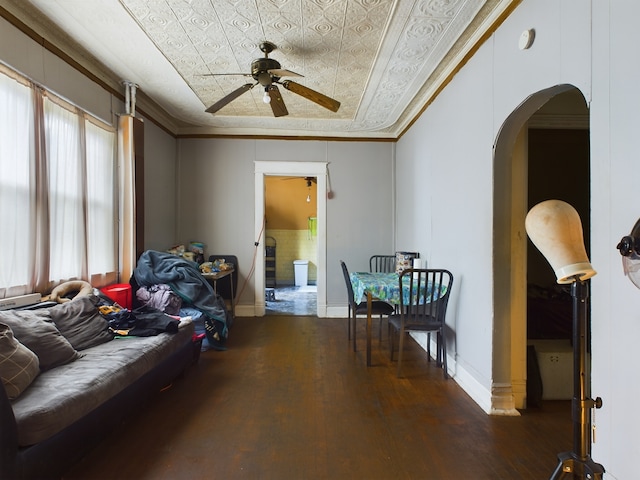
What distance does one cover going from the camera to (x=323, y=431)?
209cm

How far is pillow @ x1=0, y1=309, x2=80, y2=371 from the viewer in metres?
1.91

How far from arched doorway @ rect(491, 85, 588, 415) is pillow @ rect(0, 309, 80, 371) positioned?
283cm

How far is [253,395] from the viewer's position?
2.57 m

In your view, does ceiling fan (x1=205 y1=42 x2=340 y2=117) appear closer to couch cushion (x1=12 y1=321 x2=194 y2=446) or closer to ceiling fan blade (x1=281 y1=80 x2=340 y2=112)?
ceiling fan blade (x1=281 y1=80 x2=340 y2=112)

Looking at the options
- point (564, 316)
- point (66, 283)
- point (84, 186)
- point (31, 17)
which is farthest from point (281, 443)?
point (31, 17)

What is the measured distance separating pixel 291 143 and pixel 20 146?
3.35 m

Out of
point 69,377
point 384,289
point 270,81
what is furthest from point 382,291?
point 69,377

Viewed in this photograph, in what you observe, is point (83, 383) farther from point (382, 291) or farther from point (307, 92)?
point (307, 92)

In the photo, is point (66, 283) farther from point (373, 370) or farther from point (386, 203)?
point (386, 203)

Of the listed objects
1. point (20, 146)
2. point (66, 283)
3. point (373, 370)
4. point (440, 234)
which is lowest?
point (373, 370)

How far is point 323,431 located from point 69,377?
4.94 feet

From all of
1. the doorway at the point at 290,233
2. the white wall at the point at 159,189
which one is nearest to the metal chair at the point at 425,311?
the white wall at the point at 159,189

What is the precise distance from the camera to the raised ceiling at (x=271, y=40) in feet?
7.64

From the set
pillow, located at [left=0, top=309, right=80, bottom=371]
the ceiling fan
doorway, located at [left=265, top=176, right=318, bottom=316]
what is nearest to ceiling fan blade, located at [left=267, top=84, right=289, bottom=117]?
the ceiling fan
